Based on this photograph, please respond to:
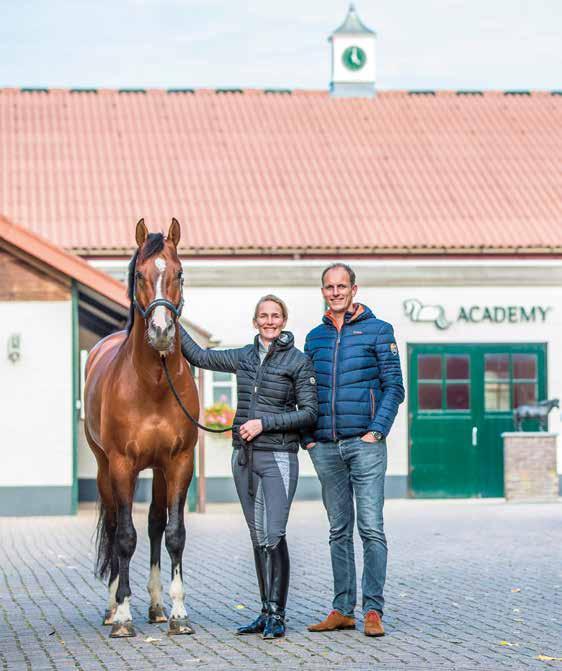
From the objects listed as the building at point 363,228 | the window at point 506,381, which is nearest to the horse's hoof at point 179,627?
the building at point 363,228

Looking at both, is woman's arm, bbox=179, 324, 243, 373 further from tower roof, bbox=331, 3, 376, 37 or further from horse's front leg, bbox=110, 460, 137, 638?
tower roof, bbox=331, 3, 376, 37

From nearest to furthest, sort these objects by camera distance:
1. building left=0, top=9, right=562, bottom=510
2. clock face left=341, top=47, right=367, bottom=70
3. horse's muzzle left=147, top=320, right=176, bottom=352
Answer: horse's muzzle left=147, top=320, right=176, bottom=352, building left=0, top=9, right=562, bottom=510, clock face left=341, top=47, right=367, bottom=70

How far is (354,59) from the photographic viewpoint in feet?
93.0

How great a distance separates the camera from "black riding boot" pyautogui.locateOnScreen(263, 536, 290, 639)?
27.8ft

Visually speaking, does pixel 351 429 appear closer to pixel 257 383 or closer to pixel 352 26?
pixel 257 383

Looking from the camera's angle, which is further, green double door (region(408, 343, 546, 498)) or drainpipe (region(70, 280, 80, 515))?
green double door (region(408, 343, 546, 498))

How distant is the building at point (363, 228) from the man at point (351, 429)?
44.4ft

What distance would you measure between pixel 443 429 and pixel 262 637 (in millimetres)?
14971

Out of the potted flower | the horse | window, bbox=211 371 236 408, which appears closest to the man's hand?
the potted flower

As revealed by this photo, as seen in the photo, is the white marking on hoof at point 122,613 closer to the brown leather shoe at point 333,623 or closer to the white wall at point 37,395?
the brown leather shoe at point 333,623

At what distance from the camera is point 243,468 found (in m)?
8.73

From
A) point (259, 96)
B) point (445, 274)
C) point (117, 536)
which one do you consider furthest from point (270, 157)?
point (117, 536)

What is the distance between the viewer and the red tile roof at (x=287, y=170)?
23.6 metres

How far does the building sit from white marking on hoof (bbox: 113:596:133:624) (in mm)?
13539
